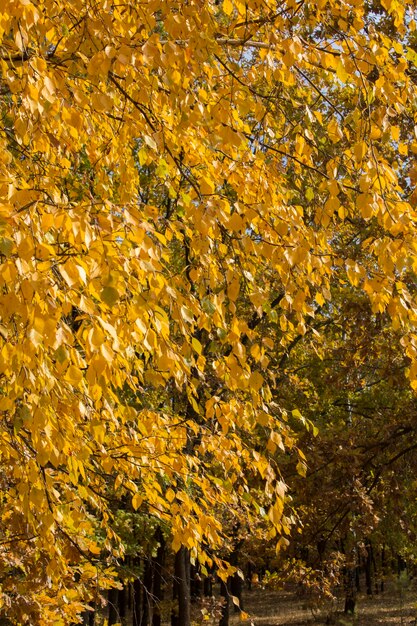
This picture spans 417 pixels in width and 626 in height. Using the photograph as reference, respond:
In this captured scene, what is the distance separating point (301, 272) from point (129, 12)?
155cm

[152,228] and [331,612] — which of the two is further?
[331,612]

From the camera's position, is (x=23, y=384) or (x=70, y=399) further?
(x=70, y=399)

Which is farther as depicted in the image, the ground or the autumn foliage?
the ground

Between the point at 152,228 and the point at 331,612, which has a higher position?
the point at 152,228

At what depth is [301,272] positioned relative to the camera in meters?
3.94

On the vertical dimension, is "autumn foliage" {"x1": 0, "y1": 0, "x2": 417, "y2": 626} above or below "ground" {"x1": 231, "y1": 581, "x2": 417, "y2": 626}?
above

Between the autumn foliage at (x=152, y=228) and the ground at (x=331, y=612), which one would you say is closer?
the autumn foliage at (x=152, y=228)

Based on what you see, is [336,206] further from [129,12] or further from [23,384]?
[23,384]

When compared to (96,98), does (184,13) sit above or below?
above

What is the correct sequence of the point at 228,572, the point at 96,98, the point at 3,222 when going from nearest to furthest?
the point at 3,222 → the point at 96,98 → the point at 228,572

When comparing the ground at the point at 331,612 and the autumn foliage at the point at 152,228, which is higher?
the autumn foliage at the point at 152,228

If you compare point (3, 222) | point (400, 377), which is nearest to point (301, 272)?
point (3, 222)

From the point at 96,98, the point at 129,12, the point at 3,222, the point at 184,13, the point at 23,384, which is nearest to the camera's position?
the point at 3,222

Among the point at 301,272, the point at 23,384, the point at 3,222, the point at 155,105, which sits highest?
the point at 155,105
